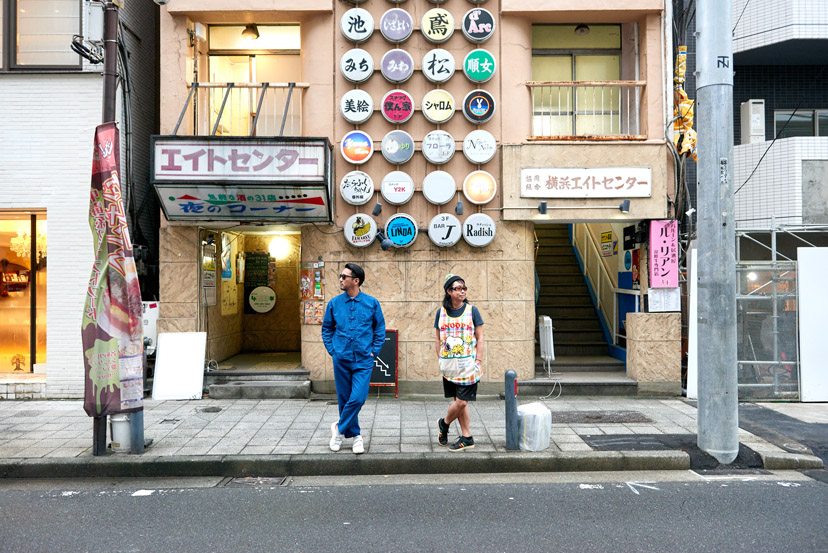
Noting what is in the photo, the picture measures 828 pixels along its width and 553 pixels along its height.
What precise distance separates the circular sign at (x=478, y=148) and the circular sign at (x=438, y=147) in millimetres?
257

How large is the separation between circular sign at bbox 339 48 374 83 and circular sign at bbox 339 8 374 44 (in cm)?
25

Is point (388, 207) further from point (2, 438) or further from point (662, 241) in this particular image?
point (2, 438)

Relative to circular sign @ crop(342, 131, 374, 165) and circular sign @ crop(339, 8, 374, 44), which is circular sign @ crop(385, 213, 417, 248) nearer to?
circular sign @ crop(342, 131, 374, 165)

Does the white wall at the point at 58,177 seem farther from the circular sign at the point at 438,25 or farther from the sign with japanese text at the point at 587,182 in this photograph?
the sign with japanese text at the point at 587,182

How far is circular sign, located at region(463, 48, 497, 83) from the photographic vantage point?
31.0 ft

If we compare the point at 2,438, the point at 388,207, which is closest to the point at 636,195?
the point at 388,207

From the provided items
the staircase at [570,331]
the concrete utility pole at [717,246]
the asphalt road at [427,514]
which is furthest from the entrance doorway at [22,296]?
the concrete utility pole at [717,246]

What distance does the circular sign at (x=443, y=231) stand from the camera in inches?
369

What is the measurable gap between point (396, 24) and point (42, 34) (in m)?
5.66

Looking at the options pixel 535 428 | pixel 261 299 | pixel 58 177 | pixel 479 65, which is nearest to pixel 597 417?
pixel 535 428

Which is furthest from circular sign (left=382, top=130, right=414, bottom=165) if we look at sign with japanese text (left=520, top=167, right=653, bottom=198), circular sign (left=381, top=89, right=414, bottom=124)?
sign with japanese text (left=520, top=167, right=653, bottom=198)

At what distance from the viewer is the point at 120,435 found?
6449 millimetres

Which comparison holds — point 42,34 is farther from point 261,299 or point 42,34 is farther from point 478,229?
point 478,229

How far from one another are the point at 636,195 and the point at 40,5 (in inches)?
394
